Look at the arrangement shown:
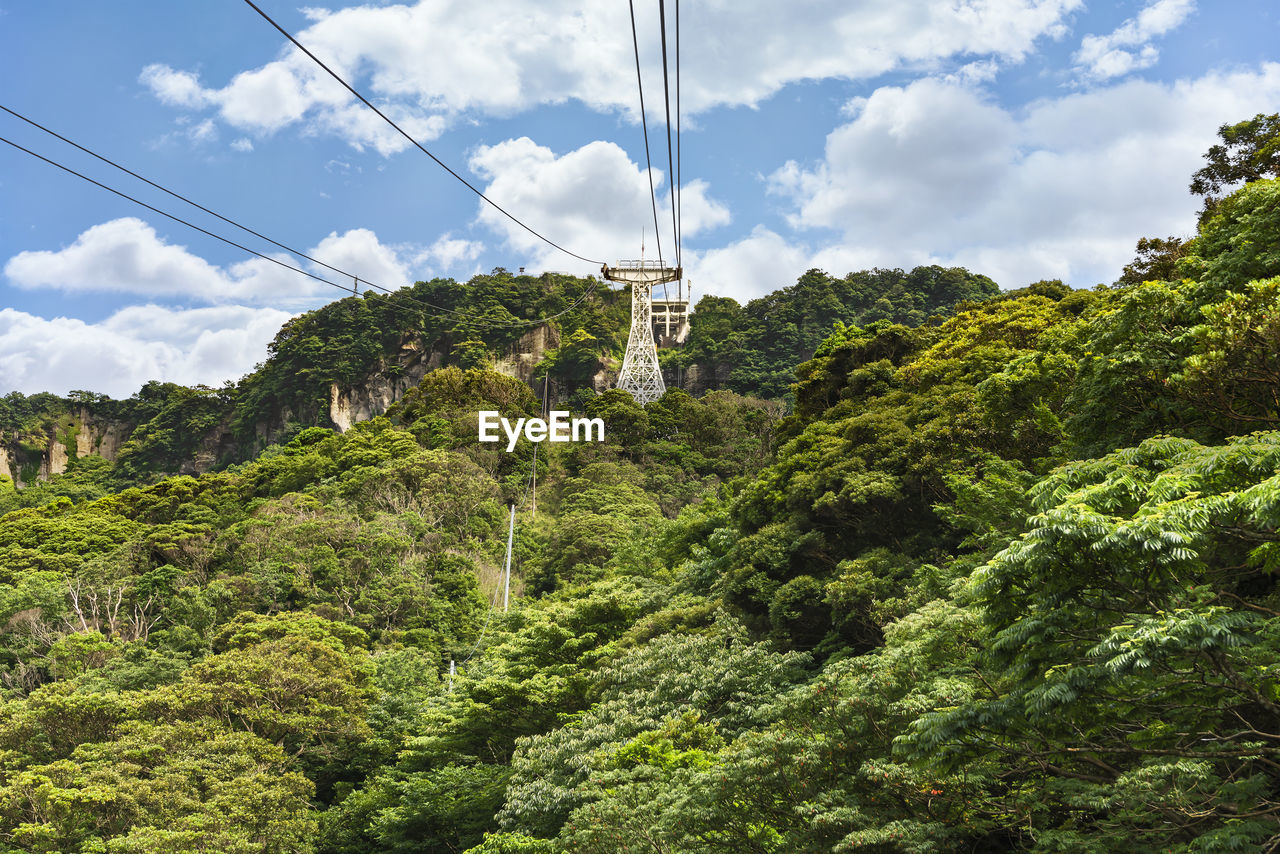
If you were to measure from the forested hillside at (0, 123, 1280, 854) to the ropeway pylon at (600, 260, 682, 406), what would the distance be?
7.38m

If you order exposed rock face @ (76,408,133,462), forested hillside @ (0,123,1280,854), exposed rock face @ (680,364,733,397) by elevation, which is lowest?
forested hillside @ (0,123,1280,854)

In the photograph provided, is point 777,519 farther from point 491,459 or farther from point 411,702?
point 491,459

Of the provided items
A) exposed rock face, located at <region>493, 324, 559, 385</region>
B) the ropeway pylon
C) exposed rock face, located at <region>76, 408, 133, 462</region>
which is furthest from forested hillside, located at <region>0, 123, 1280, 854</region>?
exposed rock face, located at <region>76, 408, 133, 462</region>

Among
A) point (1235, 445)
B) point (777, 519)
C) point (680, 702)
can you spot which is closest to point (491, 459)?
point (777, 519)

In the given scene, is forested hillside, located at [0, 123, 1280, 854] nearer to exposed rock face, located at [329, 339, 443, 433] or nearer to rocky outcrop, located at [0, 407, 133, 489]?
exposed rock face, located at [329, 339, 443, 433]

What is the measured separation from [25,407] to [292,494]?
136 ft

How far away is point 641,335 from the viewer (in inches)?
1989

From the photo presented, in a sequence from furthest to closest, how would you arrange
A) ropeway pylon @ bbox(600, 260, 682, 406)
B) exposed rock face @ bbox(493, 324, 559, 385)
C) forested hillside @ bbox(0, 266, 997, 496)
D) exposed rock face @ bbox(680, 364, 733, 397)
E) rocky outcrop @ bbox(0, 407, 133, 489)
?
rocky outcrop @ bbox(0, 407, 133, 489) < exposed rock face @ bbox(493, 324, 559, 385) < exposed rock face @ bbox(680, 364, 733, 397) < forested hillside @ bbox(0, 266, 997, 496) < ropeway pylon @ bbox(600, 260, 682, 406)

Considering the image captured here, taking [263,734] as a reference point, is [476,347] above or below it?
above

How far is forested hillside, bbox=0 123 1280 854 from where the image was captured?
5480 mm

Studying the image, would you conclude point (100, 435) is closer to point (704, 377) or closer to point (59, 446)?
point (59, 446)

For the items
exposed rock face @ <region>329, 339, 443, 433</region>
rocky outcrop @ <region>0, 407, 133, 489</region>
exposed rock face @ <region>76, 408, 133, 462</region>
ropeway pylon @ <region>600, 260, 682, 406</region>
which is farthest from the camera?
exposed rock face @ <region>76, 408, 133, 462</region>

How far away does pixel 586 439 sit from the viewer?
39.9 metres

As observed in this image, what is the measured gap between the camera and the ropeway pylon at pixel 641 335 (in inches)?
1876
